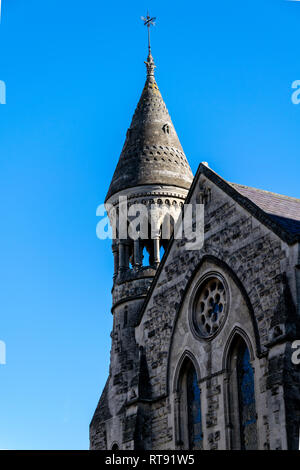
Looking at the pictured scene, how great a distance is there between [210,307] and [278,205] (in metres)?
3.80

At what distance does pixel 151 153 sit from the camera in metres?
37.6

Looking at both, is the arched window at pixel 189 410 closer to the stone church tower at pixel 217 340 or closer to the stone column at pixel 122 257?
the stone church tower at pixel 217 340

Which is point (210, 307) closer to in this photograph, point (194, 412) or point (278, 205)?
point (194, 412)

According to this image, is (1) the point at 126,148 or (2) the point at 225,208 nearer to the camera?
(2) the point at 225,208

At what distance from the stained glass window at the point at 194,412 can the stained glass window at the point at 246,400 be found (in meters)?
1.77

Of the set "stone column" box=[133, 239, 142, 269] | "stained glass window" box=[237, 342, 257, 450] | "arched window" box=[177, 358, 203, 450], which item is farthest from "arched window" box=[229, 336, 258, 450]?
"stone column" box=[133, 239, 142, 269]

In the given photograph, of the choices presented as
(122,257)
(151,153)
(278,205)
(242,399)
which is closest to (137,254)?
(122,257)

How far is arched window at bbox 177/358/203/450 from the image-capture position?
28516 millimetres

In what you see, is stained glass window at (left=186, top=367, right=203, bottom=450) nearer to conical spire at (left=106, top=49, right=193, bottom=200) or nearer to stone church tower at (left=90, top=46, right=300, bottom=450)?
stone church tower at (left=90, top=46, right=300, bottom=450)

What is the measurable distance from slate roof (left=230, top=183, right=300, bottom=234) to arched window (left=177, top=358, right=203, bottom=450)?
5.06 m

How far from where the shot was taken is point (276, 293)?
26344 millimetres
